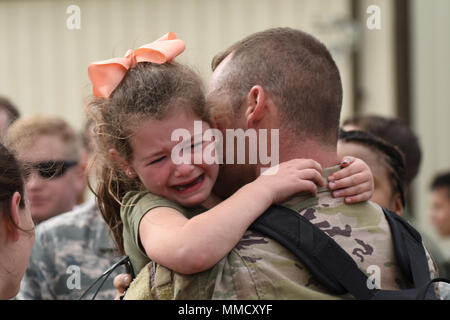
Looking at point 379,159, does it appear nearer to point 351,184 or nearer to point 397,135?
point 397,135

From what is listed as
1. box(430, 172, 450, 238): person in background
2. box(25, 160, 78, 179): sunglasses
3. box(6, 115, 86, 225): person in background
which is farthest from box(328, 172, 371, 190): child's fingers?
box(430, 172, 450, 238): person in background

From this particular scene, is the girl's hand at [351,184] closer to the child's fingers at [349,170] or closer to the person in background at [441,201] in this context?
the child's fingers at [349,170]

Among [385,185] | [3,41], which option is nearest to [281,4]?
[3,41]

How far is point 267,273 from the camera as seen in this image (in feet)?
4.89

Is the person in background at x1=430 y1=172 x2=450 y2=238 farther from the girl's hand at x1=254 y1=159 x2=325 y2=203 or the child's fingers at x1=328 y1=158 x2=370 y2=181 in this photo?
the girl's hand at x1=254 y1=159 x2=325 y2=203

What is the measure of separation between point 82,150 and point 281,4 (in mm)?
5265

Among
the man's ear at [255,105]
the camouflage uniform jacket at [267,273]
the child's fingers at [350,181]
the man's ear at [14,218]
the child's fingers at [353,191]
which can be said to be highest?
the man's ear at [255,105]

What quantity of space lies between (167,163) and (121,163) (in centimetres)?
18

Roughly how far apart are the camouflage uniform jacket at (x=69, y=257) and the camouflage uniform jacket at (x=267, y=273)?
130cm

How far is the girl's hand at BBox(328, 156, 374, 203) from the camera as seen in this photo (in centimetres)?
167

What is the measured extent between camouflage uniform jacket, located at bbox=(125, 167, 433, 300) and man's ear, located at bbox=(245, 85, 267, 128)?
29cm

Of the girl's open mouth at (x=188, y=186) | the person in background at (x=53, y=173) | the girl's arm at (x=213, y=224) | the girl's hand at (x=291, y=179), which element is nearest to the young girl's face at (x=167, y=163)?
the girl's open mouth at (x=188, y=186)

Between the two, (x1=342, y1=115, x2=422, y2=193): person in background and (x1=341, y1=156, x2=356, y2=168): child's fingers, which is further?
(x1=342, y1=115, x2=422, y2=193): person in background

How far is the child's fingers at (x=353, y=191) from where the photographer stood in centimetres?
167
